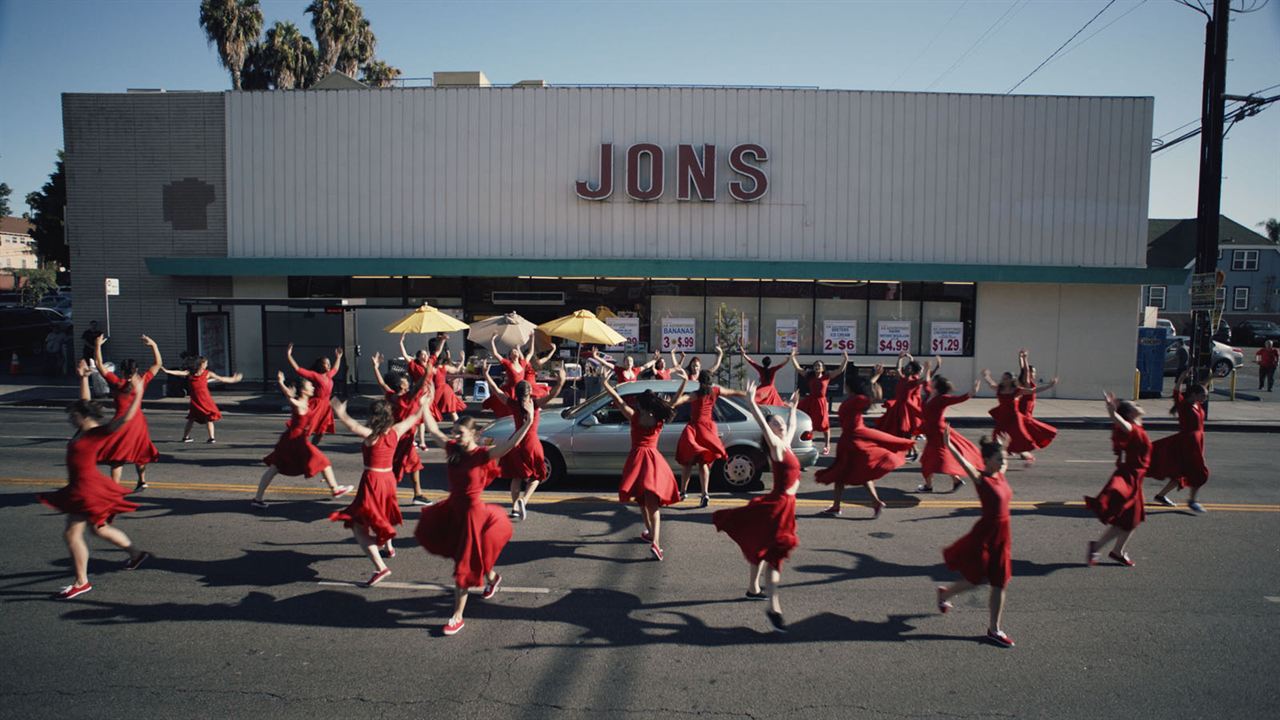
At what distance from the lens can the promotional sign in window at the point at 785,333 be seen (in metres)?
21.4

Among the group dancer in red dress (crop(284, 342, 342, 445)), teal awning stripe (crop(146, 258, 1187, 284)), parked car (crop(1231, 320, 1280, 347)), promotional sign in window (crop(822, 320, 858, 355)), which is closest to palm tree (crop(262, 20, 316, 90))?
teal awning stripe (crop(146, 258, 1187, 284))

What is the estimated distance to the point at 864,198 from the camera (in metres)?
21.0

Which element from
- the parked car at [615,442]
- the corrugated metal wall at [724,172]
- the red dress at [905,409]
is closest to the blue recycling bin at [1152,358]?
the corrugated metal wall at [724,172]

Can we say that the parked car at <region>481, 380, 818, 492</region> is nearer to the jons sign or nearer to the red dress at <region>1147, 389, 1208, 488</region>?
the red dress at <region>1147, 389, 1208, 488</region>

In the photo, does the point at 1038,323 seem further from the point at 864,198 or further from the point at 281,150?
the point at 281,150

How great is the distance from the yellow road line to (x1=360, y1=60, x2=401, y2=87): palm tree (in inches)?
1549

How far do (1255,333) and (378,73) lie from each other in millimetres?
52539

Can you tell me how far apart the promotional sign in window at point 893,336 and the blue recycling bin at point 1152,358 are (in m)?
7.29

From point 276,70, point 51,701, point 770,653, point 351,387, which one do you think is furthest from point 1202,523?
point 276,70

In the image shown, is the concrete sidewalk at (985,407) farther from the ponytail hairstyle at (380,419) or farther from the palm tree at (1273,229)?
the palm tree at (1273,229)

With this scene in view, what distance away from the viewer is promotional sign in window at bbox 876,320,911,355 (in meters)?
21.4

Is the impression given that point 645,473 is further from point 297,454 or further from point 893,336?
point 893,336

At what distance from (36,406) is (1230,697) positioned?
73.4 feet

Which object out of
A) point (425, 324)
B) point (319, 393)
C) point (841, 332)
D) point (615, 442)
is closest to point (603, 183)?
point (425, 324)
